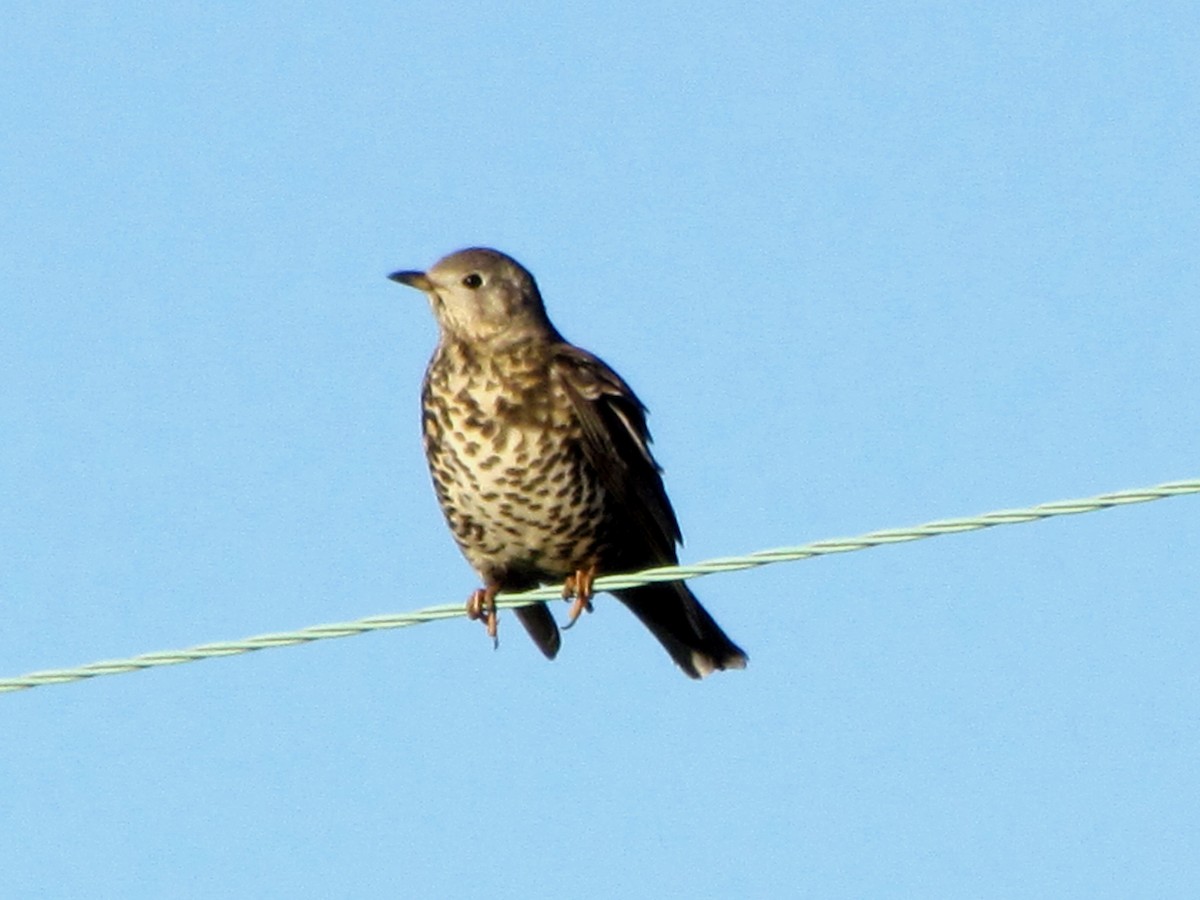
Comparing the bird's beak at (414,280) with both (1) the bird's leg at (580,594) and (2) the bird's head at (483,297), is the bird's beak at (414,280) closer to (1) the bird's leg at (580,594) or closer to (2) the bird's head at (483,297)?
(2) the bird's head at (483,297)

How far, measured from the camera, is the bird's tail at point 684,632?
9656 mm

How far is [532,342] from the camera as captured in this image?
9.71 meters

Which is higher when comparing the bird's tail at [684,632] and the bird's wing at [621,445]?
the bird's wing at [621,445]

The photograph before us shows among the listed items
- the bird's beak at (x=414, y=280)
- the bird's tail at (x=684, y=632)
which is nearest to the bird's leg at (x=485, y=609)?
the bird's tail at (x=684, y=632)

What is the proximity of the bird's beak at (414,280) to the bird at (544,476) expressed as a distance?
15 centimetres

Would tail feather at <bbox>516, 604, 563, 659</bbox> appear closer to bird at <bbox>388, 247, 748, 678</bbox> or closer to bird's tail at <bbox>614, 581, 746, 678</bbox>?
bird at <bbox>388, 247, 748, 678</bbox>

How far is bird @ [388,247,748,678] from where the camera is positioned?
926cm

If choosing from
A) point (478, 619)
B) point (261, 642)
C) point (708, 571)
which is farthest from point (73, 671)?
point (478, 619)

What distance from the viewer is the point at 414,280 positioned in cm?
999

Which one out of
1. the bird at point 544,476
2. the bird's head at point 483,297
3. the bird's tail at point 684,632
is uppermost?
the bird's head at point 483,297

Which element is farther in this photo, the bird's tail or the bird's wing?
the bird's tail

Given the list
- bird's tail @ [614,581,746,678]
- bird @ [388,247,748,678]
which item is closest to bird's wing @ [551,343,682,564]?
bird @ [388,247,748,678]

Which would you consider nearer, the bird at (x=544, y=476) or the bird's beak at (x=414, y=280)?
the bird at (x=544, y=476)

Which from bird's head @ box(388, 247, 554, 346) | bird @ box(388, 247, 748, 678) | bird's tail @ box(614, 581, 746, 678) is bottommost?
bird's tail @ box(614, 581, 746, 678)
